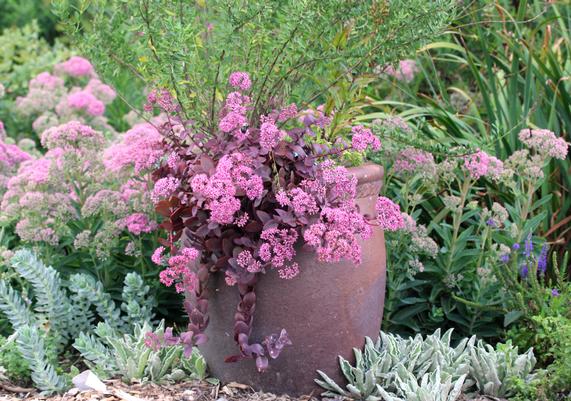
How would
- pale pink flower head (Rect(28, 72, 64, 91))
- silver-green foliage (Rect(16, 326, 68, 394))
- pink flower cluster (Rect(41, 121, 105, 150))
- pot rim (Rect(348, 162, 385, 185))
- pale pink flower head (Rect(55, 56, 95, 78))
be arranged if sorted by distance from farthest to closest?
pale pink flower head (Rect(55, 56, 95, 78)), pale pink flower head (Rect(28, 72, 64, 91)), pink flower cluster (Rect(41, 121, 105, 150)), silver-green foliage (Rect(16, 326, 68, 394)), pot rim (Rect(348, 162, 385, 185))

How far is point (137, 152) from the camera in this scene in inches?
135

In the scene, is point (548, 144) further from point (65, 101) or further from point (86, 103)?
point (65, 101)

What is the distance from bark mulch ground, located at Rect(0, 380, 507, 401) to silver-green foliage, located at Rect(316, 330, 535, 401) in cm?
9

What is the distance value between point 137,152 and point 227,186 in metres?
0.96

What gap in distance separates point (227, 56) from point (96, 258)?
124 cm

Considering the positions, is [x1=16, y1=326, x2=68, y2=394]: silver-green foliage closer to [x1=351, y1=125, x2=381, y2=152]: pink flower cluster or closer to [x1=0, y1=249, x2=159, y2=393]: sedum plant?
[x1=0, y1=249, x2=159, y2=393]: sedum plant

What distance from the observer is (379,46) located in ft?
9.88

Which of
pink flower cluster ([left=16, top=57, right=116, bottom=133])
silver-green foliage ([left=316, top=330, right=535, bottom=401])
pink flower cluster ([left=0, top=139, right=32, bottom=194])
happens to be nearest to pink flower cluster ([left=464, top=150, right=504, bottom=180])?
silver-green foliage ([left=316, top=330, right=535, bottom=401])

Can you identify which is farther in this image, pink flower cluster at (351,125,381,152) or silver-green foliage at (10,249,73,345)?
silver-green foliage at (10,249,73,345)

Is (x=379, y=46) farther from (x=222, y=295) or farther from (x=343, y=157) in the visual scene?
(x=222, y=295)

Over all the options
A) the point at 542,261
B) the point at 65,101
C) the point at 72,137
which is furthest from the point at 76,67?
the point at 542,261

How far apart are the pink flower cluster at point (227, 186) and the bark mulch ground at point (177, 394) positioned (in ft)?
2.33

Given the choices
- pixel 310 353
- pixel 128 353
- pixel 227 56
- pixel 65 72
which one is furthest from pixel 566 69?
pixel 65 72

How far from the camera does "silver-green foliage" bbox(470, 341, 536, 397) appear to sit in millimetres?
3047
